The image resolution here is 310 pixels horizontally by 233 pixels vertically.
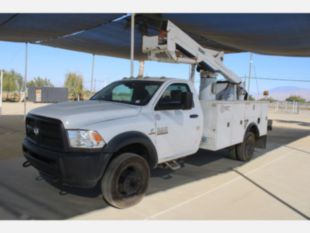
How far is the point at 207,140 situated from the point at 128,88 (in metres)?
2.01

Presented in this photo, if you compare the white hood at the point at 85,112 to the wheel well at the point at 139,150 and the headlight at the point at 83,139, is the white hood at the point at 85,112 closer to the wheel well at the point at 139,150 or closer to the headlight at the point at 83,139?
the headlight at the point at 83,139

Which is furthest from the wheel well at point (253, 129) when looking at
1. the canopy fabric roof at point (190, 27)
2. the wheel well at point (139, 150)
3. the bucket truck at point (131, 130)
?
the wheel well at point (139, 150)

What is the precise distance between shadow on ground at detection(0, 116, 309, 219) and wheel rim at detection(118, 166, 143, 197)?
1.33 ft

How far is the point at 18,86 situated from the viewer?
54875 mm

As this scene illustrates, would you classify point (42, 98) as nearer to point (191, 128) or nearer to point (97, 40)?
point (97, 40)

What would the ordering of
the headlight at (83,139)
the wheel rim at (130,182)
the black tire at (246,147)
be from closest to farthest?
the headlight at (83,139) < the wheel rim at (130,182) < the black tire at (246,147)

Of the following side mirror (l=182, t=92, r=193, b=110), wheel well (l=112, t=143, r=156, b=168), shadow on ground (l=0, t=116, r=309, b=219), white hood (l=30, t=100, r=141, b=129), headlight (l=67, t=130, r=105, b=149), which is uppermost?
side mirror (l=182, t=92, r=193, b=110)

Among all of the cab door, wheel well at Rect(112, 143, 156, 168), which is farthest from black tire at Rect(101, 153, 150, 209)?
the cab door

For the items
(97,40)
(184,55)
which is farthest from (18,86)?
(184,55)

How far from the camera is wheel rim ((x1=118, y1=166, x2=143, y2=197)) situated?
475cm

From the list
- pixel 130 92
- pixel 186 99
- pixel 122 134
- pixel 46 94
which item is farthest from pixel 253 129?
pixel 46 94

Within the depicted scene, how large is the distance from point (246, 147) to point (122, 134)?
4586mm

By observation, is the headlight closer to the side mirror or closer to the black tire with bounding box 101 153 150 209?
the black tire with bounding box 101 153 150 209

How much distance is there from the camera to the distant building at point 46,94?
39.0 m
